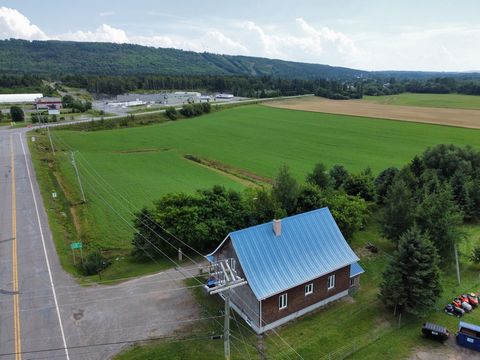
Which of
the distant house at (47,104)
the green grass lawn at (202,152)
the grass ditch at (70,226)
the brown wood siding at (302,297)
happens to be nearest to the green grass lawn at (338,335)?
the brown wood siding at (302,297)

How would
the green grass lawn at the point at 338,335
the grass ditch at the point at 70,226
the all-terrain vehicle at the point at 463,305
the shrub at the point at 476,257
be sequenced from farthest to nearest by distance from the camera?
the shrub at the point at 476,257 < the grass ditch at the point at 70,226 < the all-terrain vehicle at the point at 463,305 < the green grass lawn at the point at 338,335

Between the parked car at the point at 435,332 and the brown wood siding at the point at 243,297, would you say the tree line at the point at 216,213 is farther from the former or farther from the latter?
the parked car at the point at 435,332

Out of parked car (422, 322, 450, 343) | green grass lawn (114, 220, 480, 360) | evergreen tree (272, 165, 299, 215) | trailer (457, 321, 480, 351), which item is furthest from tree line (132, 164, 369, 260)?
trailer (457, 321, 480, 351)

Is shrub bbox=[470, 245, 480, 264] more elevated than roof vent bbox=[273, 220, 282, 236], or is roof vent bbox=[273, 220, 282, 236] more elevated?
roof vent bbox=[273, 220, 282, 236]

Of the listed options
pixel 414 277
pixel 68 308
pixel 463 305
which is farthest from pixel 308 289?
pixel 68 308

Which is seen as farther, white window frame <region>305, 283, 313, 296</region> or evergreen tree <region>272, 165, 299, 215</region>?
evergreen tree <region>272, 165, 299, 215</region>

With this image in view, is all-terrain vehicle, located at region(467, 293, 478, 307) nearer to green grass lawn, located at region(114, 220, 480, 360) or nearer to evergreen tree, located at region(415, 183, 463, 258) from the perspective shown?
green grass lawn, located at region(114, 220, 480, 360)
